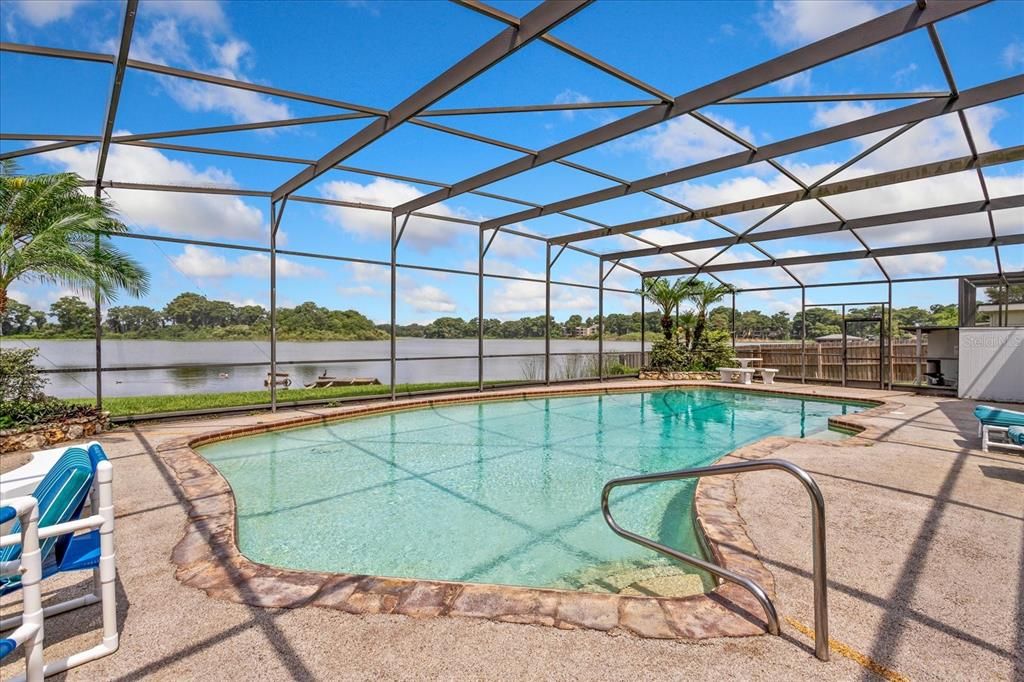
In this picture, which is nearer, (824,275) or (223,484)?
(223,484)

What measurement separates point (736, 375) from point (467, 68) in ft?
38.1

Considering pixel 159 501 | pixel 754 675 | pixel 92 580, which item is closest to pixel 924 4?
pixel 754 675

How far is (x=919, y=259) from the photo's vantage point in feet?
35.1

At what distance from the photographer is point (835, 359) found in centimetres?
1289

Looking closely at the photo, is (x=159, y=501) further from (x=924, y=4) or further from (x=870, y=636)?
(x=924, y=4)

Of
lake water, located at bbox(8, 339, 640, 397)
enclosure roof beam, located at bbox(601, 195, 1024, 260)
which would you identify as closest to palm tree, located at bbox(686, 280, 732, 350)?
lake water, located at bbox(8, 339, 640, 397)

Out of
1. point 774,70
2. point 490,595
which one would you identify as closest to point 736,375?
point 774,70

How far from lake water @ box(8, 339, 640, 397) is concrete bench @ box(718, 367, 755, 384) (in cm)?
315

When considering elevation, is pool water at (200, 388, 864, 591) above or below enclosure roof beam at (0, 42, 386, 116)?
below

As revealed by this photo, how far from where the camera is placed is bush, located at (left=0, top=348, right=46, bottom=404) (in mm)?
5574

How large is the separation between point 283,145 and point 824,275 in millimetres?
12723

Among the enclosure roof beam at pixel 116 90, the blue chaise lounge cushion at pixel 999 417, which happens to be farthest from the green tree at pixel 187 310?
the blue chaise lounge cushion at pixel 999 417

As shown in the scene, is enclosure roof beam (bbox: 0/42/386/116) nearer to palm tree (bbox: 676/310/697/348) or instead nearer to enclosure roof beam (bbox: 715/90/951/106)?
enclosure roof beam (bbox: 715/90/951/106)

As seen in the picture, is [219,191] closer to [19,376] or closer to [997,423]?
[19,376]
